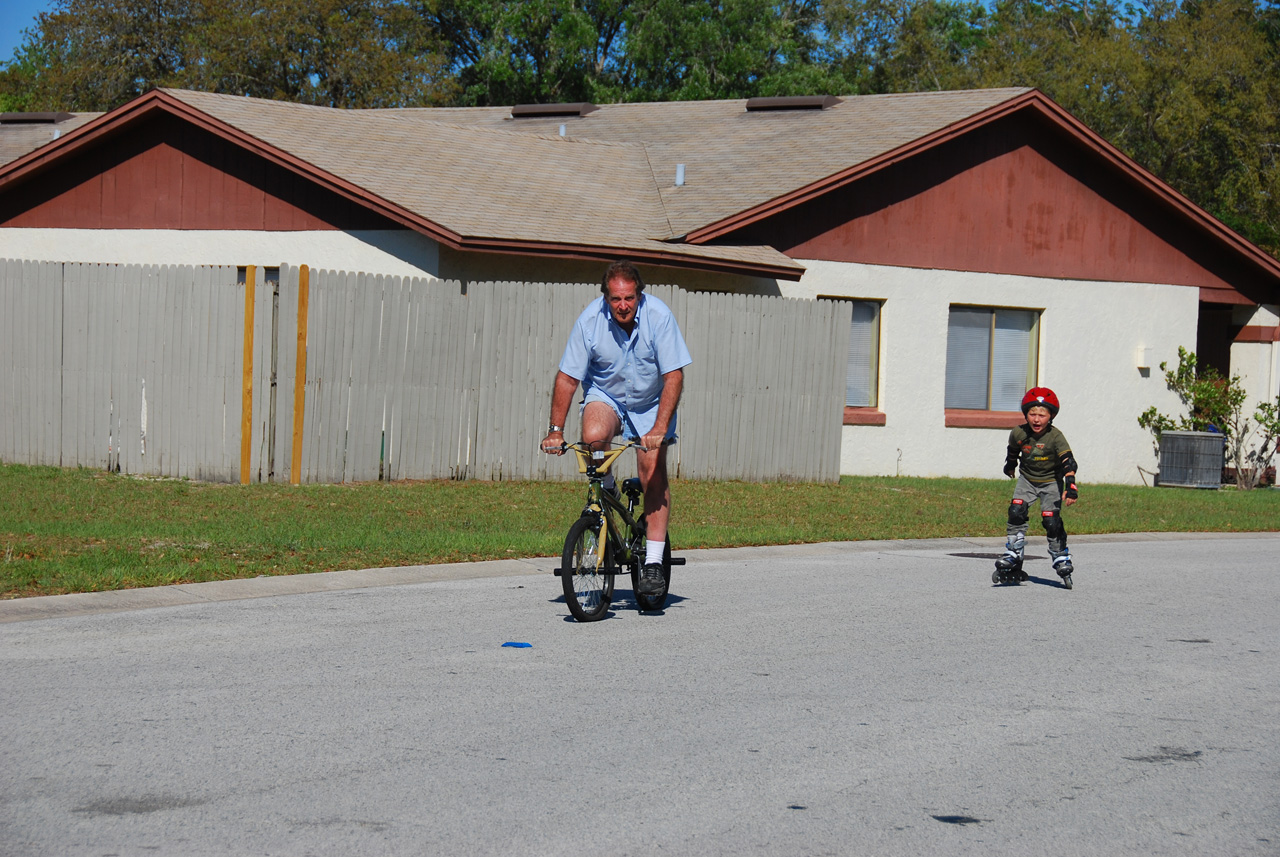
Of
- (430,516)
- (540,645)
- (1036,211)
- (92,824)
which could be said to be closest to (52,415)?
(430,516)

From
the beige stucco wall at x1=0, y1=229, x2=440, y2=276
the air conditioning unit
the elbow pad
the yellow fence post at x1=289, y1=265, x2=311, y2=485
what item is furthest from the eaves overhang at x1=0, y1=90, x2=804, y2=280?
the elbow pad

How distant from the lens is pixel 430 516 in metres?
13.1

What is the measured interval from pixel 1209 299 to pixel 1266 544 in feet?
34.2

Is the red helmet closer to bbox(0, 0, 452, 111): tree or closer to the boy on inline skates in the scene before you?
the boy on inline skates

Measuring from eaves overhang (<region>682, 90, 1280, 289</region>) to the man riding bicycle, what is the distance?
35.2ft

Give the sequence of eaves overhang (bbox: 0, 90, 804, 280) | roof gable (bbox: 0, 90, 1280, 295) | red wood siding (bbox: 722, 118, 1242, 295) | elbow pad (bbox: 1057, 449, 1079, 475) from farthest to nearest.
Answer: red wood siding (bbox: 722, 118, 1242, 295)
roof gable (bbox: 0, 90, 1280, 295)
eaves overhang (bbox: 0, 90, 804, 280)
elbow pad (bbox: 1057, 449, 1079, 475)

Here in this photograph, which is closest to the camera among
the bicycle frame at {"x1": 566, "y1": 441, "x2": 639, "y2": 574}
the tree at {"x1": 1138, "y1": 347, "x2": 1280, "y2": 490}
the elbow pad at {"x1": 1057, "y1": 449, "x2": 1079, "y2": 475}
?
the bicycle frame at {"x1": 566, "y1": 441, "x2": 639, "y2": 574}

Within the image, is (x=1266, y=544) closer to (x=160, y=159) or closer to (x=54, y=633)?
(x=54, y=633)

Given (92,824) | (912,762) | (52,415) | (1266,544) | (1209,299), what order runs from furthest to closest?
(1209,299) → (52,415) → (1266,544) → (912,762) → (92,824)

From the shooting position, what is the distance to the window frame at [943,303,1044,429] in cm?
2127

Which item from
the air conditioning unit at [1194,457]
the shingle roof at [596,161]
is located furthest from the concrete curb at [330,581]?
the air conditioning unit at [1194,457]

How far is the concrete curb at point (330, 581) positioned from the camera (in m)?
8.06

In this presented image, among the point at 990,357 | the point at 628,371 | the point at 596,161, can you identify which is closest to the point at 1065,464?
the point at 628,371

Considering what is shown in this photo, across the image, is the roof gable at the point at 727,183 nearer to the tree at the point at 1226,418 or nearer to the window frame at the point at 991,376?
the window frame at the point at 991,376
